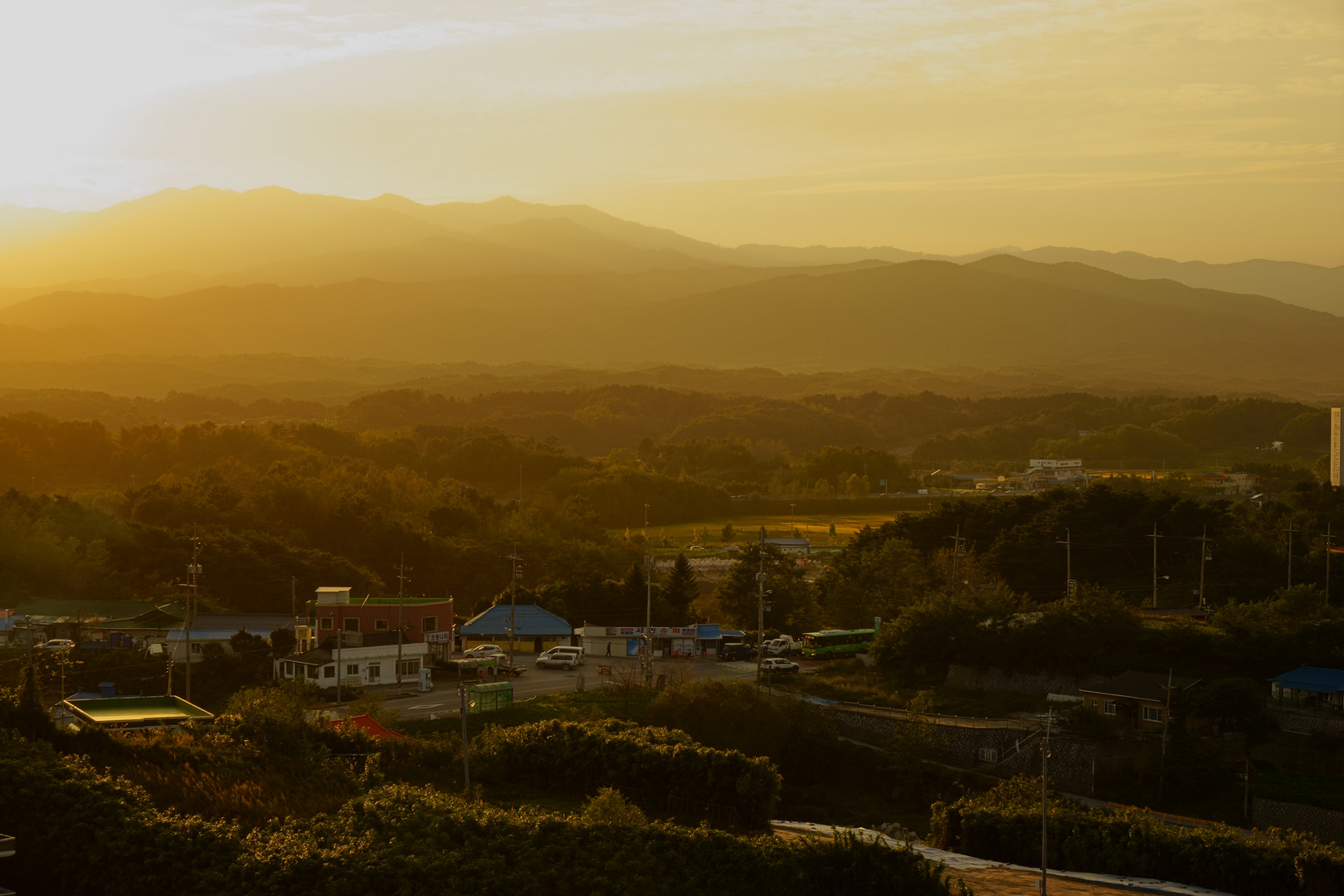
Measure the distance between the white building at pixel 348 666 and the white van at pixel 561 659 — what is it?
9.24ft

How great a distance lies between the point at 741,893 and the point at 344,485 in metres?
39.8

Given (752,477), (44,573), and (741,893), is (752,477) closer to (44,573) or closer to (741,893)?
(44,573)

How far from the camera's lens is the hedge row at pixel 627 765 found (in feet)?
49.8

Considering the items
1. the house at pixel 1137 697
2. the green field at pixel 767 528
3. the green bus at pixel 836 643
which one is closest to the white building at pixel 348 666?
the green bus at pixel 836 643

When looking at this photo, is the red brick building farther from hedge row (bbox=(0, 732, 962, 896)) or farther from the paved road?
hedge row (bbox=(0, 732, 962, 896))

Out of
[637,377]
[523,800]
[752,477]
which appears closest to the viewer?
[523,800]

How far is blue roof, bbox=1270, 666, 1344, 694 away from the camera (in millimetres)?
21141

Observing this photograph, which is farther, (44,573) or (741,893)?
(44,573)

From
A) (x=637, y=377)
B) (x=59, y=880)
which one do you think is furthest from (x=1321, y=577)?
(x=637, y=377)

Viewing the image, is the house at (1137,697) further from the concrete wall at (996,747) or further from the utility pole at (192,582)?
the utility pole at (192,582)

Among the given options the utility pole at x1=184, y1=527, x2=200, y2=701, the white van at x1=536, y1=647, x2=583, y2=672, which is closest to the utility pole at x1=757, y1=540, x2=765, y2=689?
the white van at x1=536, y1=647, x2=583, y2=672

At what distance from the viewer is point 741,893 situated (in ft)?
35.6

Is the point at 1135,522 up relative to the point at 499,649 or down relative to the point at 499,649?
up

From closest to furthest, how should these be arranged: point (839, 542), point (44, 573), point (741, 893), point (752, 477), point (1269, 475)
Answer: point (741, 893) → point (44, 573) → point (839, 542) → point (1269, 475) → point (752, 477)
